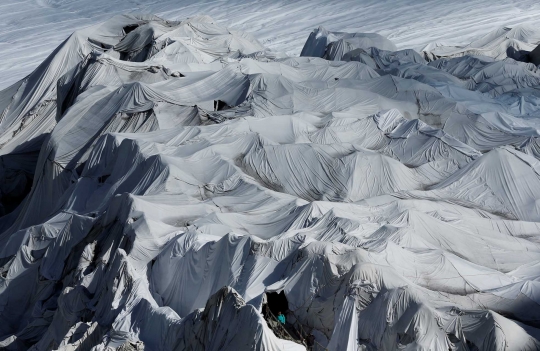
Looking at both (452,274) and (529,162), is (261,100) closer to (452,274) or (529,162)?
(529,162)

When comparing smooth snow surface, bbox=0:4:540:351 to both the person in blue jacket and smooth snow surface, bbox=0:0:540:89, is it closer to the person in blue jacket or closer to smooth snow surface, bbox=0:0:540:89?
the person in blue jacket

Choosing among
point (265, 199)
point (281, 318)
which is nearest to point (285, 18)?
point (265, 199)

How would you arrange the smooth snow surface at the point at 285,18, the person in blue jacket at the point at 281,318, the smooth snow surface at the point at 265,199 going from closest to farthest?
the smooth snow surface at the point at 265,199 < the person in blue jacket at the point at 281,318 < the smooth snow surface at the point at 285,18

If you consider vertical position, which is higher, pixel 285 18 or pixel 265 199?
pixel 265 199

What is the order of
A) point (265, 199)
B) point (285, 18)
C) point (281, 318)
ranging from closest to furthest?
point (281, 318) → point (265, 199) → point (285, 18)

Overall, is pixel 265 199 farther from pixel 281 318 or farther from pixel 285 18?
pixel 285 18

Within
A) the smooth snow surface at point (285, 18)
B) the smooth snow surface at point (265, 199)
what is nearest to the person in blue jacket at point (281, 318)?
the smooth snow surface at point (265, 199)

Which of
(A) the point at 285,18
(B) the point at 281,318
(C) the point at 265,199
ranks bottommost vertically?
(A) the point at 285,18

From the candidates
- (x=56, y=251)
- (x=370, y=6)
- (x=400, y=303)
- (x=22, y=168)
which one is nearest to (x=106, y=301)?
(x=56, y=251)

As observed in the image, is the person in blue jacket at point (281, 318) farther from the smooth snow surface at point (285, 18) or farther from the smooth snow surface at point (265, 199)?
the smooth snow surface at point (285, 18)
